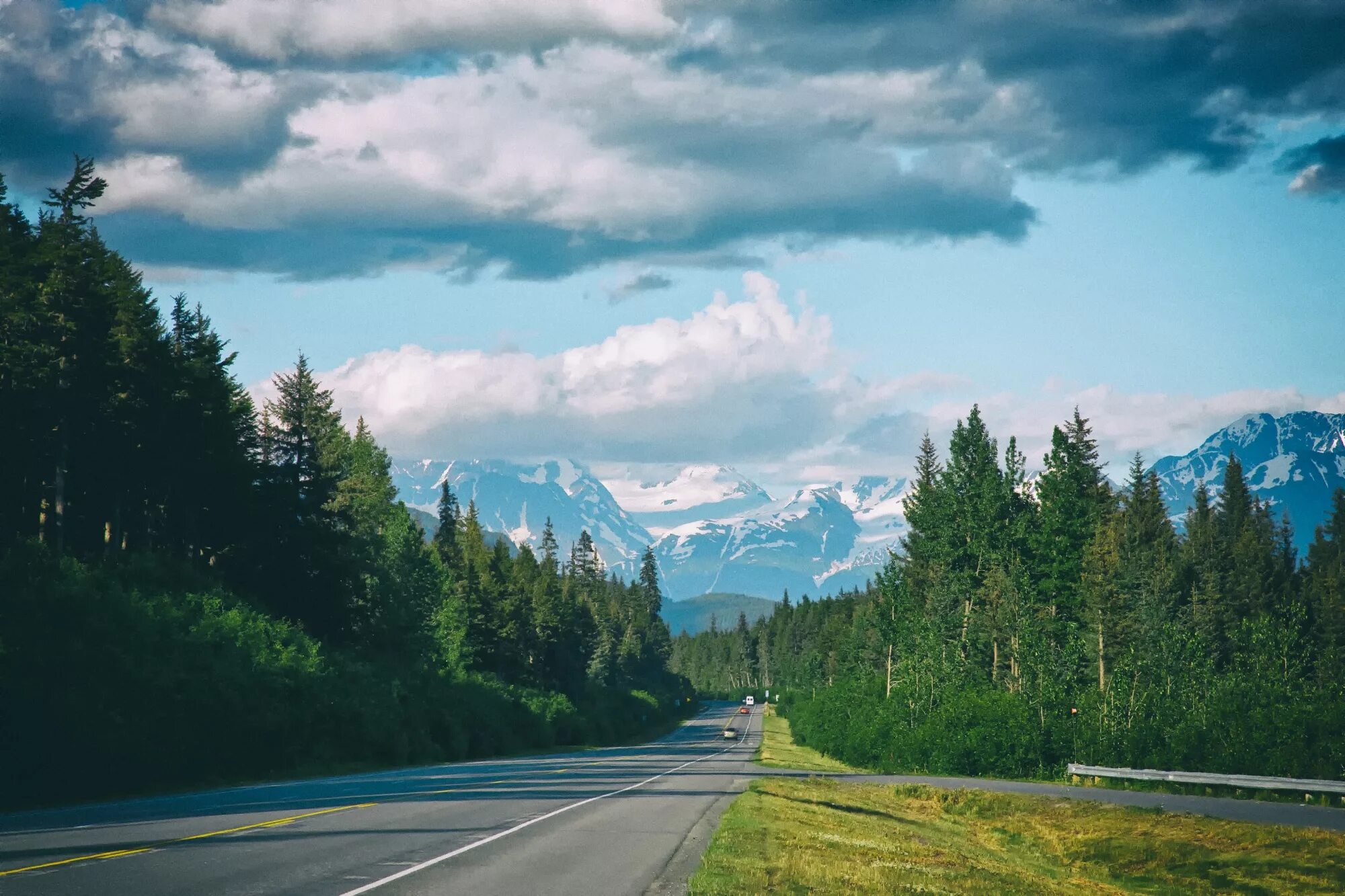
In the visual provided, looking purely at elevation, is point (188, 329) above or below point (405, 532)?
above

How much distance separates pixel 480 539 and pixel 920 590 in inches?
2374

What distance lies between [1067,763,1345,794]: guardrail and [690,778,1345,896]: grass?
6527mm

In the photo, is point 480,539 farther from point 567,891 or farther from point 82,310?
point 567,891

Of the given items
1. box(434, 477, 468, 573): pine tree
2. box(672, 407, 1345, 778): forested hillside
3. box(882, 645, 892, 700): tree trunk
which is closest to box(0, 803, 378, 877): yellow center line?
box(672, 407, 1345, 778): forested hillside

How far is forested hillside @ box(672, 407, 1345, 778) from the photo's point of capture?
4438 cm

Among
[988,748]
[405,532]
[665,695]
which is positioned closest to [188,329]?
[405,532]

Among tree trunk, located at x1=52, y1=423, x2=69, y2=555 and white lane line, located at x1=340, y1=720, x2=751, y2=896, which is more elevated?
tree trunk, located at x1=52, y1=423, x2=69, y2=555

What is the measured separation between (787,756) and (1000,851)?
204 ft

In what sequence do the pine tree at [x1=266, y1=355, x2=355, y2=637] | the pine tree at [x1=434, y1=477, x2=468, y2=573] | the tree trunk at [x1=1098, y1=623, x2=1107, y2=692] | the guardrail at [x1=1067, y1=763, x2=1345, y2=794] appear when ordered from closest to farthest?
the guardrail at [x1=1067, y1=763, x2=1345, y2=794] → the tree trunk at [x1=1098, y1=623, x2=1107, y2=692] → the pine tree at [x1=266, y1=355, x2=355, y2=637] → the pine tree at [x1=434, y1=477, x2=468, y2=573]

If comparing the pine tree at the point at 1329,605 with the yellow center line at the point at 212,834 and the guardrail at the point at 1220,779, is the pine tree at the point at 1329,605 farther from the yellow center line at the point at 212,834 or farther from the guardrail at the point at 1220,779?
the yellow center line at the point at 212,834

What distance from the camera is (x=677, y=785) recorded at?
1559 inches

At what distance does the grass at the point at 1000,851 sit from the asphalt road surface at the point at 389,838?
4.36 feet

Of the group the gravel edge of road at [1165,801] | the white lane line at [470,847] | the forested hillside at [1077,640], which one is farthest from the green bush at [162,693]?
the forested hillside at [1077,640]

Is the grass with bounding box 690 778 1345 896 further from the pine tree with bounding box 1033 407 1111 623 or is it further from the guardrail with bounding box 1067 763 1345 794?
the pine tree with bounding box 1033 407 1111 623
